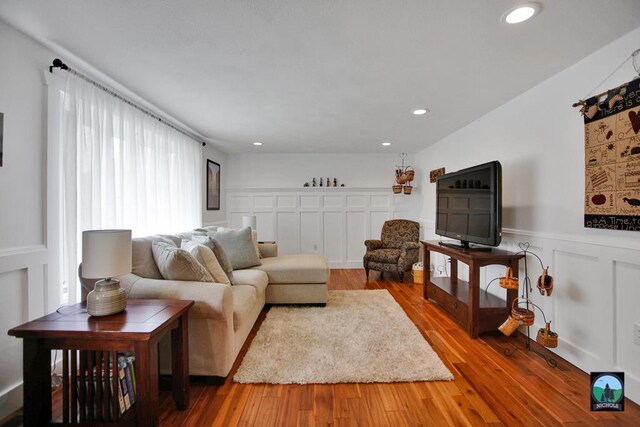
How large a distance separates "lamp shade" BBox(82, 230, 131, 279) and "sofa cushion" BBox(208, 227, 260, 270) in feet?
5.11

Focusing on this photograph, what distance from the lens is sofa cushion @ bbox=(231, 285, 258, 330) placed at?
6.57ft

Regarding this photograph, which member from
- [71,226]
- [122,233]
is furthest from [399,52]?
[71,226]

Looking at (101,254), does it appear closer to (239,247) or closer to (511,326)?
(239,247)

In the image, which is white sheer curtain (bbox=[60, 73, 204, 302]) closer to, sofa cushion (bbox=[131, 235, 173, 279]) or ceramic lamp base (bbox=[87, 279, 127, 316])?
sofa cushion (bbox=[131, 235, 173, 279])

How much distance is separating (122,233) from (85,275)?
26cm

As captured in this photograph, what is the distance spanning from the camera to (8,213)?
5.26 ft

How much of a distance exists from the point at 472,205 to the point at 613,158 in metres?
1.13

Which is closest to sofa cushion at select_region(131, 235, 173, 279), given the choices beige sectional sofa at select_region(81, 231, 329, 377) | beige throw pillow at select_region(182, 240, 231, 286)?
beige sectional sofa at select_region(81, 231, 329, 377)

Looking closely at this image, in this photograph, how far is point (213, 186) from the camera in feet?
15.6

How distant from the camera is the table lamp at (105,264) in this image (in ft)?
4.58

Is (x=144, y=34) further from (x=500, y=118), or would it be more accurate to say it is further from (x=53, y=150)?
(x=500, y=118)

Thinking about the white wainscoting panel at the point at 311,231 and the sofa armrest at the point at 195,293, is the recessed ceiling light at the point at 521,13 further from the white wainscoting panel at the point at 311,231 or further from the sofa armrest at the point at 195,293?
the white wainscoting panel at the point at 311,231

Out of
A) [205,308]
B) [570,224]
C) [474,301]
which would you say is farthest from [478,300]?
[205,308]

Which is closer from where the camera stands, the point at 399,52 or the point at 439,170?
the point at 399,52
